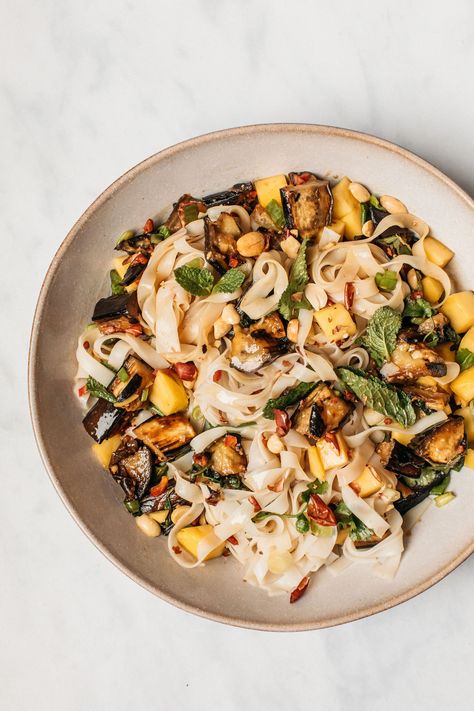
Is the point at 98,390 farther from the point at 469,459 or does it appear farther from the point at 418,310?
the point at 469,459

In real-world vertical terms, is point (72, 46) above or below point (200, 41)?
below

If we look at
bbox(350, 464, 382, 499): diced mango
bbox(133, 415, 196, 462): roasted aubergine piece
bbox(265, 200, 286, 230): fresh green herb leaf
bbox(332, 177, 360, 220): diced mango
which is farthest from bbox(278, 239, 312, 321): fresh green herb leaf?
bbox(350, 464, 382, 499): diced mango

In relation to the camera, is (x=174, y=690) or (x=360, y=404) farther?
(x=174, y=690)

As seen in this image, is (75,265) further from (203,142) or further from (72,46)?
(72,46)

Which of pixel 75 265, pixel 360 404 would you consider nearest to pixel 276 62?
pixel 75 265

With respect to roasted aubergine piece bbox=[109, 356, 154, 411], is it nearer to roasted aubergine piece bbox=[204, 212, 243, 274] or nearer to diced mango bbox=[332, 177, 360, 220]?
roasted aubergine piece bbox=[204, 212, 243, 274]

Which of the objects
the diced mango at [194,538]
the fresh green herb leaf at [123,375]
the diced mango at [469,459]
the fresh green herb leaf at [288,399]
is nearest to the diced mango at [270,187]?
the fresh green herb leaf at [288,399]

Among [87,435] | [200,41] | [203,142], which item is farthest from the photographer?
[200,41]
